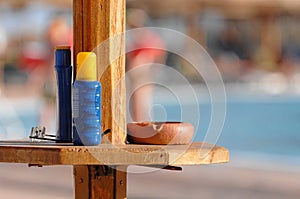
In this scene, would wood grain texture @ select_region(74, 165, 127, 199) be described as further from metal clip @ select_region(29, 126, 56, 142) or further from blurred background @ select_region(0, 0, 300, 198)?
blurred background @ select_region(0, 0, 300, 198)

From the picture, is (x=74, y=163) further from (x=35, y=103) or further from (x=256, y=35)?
(x=256, y=35)

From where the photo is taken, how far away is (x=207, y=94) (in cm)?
1509

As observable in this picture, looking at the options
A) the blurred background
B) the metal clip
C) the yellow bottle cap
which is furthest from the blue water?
the yellow bottle cap

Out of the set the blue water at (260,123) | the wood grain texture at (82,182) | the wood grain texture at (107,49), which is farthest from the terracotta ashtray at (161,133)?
the blue water at (260,123)

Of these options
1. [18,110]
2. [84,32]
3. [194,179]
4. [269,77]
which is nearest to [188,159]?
[84,32]

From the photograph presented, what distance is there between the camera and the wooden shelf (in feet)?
5.78

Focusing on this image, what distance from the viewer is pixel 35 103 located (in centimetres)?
1419

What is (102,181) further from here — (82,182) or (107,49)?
(107,49)

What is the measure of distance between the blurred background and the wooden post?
33cm

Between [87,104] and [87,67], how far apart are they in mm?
86

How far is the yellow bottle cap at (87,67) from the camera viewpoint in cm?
189

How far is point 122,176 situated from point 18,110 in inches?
450

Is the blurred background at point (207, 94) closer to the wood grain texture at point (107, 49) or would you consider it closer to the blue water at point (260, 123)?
the blue water at point (260, 123)

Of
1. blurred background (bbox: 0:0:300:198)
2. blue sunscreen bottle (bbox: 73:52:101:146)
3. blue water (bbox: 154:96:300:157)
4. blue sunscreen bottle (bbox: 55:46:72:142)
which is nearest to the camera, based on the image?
blue sunscreen bottle (bbox: 73:52:101:146)
